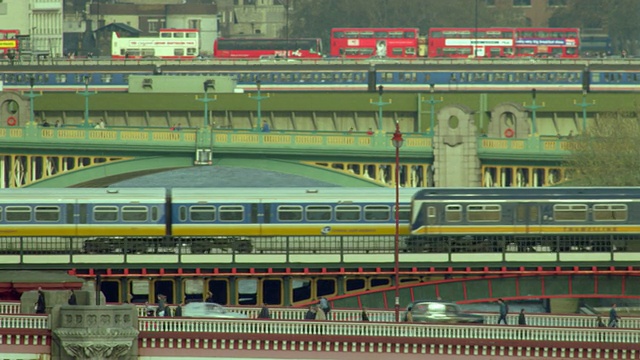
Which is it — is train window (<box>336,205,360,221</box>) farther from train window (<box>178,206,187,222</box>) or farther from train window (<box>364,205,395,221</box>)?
train window (<box>178,206,187,222</box>)

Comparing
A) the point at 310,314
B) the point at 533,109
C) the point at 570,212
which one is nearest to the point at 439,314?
the point at 310,314

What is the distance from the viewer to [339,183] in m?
107

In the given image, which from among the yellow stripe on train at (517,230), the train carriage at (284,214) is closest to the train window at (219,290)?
the train carriage at (284,214)

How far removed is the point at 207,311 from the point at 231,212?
628 inches

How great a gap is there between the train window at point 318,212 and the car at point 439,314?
13.9 metres

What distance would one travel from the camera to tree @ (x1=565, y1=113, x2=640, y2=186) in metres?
98.6

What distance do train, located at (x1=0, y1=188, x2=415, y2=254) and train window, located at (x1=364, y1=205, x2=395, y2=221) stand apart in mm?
35

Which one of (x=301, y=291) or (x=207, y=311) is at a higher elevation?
(x=207, y=311)

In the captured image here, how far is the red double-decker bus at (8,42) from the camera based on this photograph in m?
180

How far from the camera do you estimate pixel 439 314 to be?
6412 centimetres

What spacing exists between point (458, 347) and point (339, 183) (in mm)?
48726

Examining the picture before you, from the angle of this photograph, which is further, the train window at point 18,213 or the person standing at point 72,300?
the train window at point 18,213

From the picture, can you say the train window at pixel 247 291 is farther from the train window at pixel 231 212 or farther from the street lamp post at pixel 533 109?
the street lamp post at pixel 533 109

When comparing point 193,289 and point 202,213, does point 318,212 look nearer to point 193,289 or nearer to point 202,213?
point 202,213
